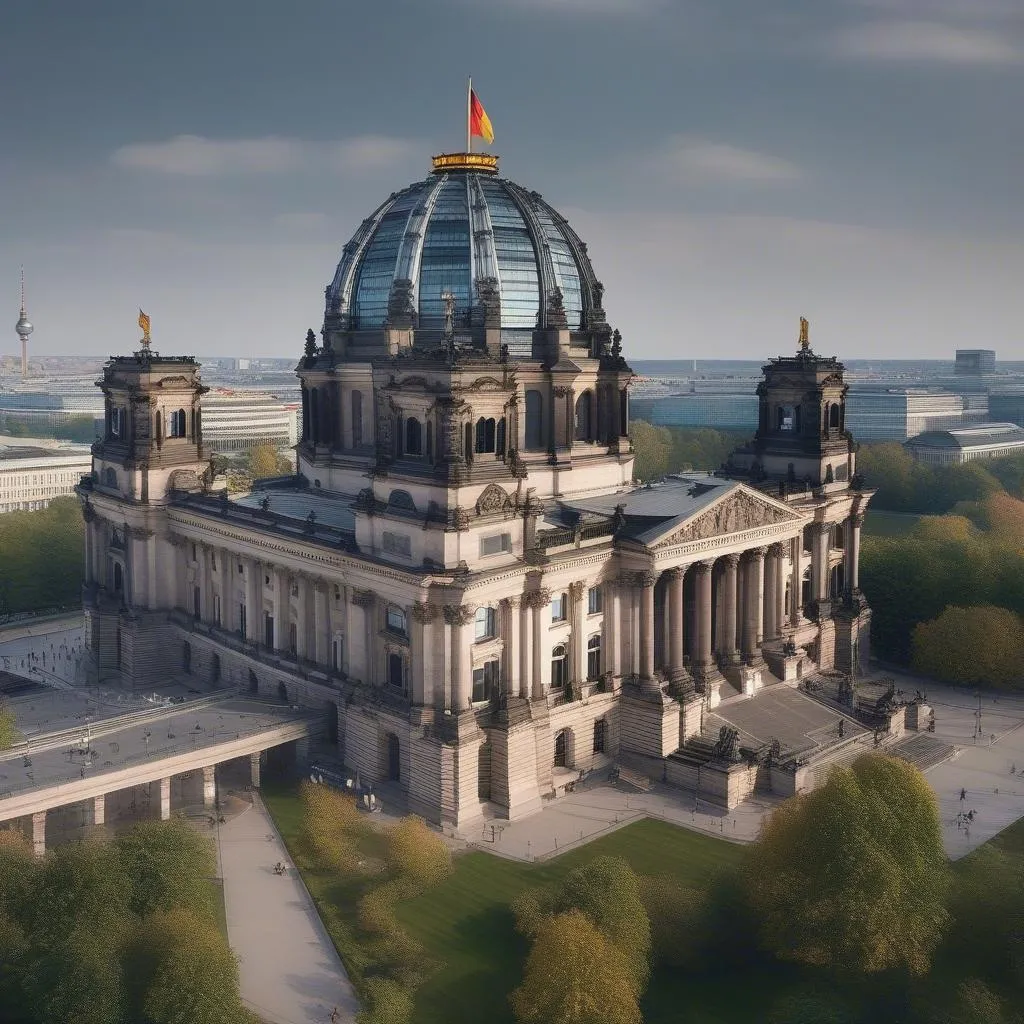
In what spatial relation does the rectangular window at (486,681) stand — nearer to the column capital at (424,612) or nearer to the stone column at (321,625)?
the column capital at (424,612)

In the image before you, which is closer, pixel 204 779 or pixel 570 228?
pixel 204 779

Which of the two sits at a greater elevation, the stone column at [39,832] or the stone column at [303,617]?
the stone column at [303,617]

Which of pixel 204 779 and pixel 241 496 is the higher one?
pixel 241 496

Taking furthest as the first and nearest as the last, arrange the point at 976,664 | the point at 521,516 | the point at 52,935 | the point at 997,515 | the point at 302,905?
the point at 997,515, the point at 976,664, the point at 521,516, the point at 302,905, the point at 52,935

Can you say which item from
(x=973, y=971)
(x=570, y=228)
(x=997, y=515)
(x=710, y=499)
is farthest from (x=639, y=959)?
(x=997, y=515)

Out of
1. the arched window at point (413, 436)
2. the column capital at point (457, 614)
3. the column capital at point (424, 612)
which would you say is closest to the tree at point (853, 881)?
the column capital at point (457, 614)

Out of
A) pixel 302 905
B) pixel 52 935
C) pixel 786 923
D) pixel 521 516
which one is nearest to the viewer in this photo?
pixel 52 935

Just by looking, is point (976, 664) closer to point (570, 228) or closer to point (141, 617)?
point (570, 228)

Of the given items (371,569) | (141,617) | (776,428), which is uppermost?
(776,428)
